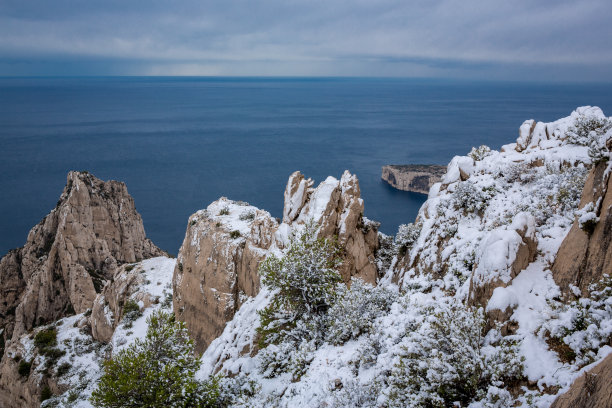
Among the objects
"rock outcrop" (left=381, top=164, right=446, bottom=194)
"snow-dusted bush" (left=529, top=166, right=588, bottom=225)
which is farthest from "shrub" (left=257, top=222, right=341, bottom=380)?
"rock outcrop" (left=381, top=164, right=446, bottom=194)

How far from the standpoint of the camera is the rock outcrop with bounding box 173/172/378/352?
24.2m

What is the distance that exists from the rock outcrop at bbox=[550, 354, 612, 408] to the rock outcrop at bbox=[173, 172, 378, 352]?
1687cm

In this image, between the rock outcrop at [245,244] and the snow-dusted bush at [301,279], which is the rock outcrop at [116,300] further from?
the snow-dusted bush at [301,279]

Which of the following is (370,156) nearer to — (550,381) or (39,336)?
(39,336)

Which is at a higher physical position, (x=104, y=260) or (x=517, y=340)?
(x=517, y=340)

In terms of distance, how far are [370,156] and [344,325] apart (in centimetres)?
12668

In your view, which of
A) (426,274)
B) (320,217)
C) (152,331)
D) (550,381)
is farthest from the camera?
(320,217)

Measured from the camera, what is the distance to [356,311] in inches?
584

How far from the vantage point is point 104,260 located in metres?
58.4

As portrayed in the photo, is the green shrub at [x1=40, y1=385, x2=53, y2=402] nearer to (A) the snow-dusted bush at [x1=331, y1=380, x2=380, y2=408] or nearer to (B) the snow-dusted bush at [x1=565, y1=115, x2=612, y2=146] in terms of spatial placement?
(A) the snow-dusted bush at [x1=331, y1=380, x2=380, y2=408]

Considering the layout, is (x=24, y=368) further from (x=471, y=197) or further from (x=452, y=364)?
(x=471, y=197)

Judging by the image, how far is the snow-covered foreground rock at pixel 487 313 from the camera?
8.07m

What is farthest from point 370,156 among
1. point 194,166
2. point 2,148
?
point 2,148

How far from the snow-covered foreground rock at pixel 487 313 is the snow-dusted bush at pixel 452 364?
0.10 feet
